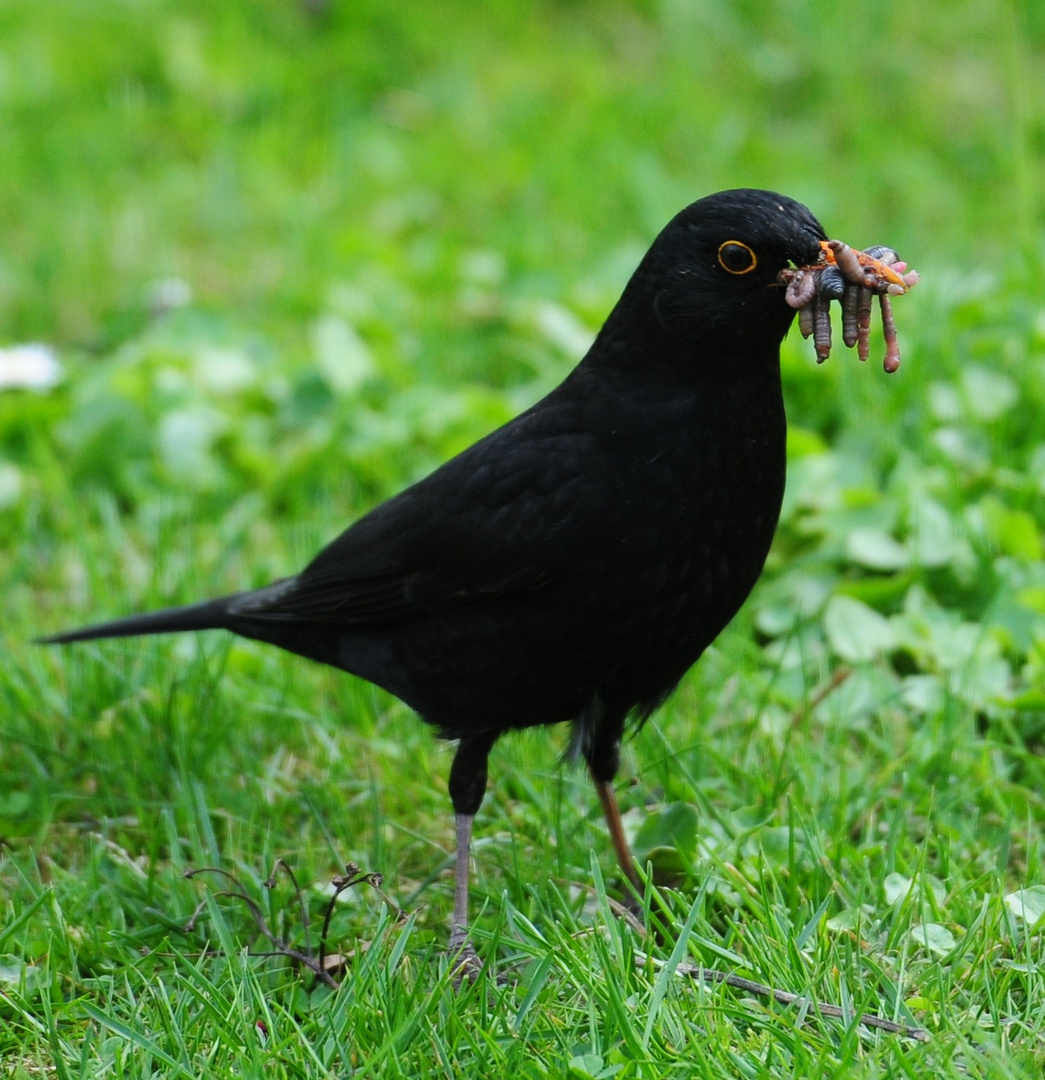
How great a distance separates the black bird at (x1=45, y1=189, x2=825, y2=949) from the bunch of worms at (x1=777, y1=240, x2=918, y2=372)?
4 centimetres

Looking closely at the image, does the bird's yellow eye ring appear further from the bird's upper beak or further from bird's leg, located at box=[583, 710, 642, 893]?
bird's leg, located at box=[583, 710, 642, 893]

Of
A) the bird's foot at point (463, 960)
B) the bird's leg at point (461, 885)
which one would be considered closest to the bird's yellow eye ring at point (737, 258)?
the bird's leg at point (461, 885)

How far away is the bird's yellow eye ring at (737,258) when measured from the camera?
118 inches

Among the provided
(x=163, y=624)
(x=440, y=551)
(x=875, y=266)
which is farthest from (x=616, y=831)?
(x=875, y=266)

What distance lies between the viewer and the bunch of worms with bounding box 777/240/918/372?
2910 millimetres

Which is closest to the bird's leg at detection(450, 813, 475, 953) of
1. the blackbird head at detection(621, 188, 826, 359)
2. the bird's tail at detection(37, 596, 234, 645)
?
the bird's tail at detection(37, 596, 234, 645)

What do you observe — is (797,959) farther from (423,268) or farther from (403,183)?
(403,183)

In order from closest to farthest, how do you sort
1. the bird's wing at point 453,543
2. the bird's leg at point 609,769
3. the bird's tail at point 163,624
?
the bird's wing at point 453,543
the bird's leg at point 609,769
the bird's tail at point 163,624

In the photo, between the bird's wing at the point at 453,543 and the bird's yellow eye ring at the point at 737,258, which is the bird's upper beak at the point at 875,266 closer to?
the bird's yellow eye ring at the point at 737,258

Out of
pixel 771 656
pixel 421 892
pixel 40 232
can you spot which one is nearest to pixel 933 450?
pixel 771 656

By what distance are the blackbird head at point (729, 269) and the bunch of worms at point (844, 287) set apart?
0.03m

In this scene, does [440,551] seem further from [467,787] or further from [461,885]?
[461,885]

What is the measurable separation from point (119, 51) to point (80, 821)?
541 centimetres

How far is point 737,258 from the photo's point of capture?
301 cm
